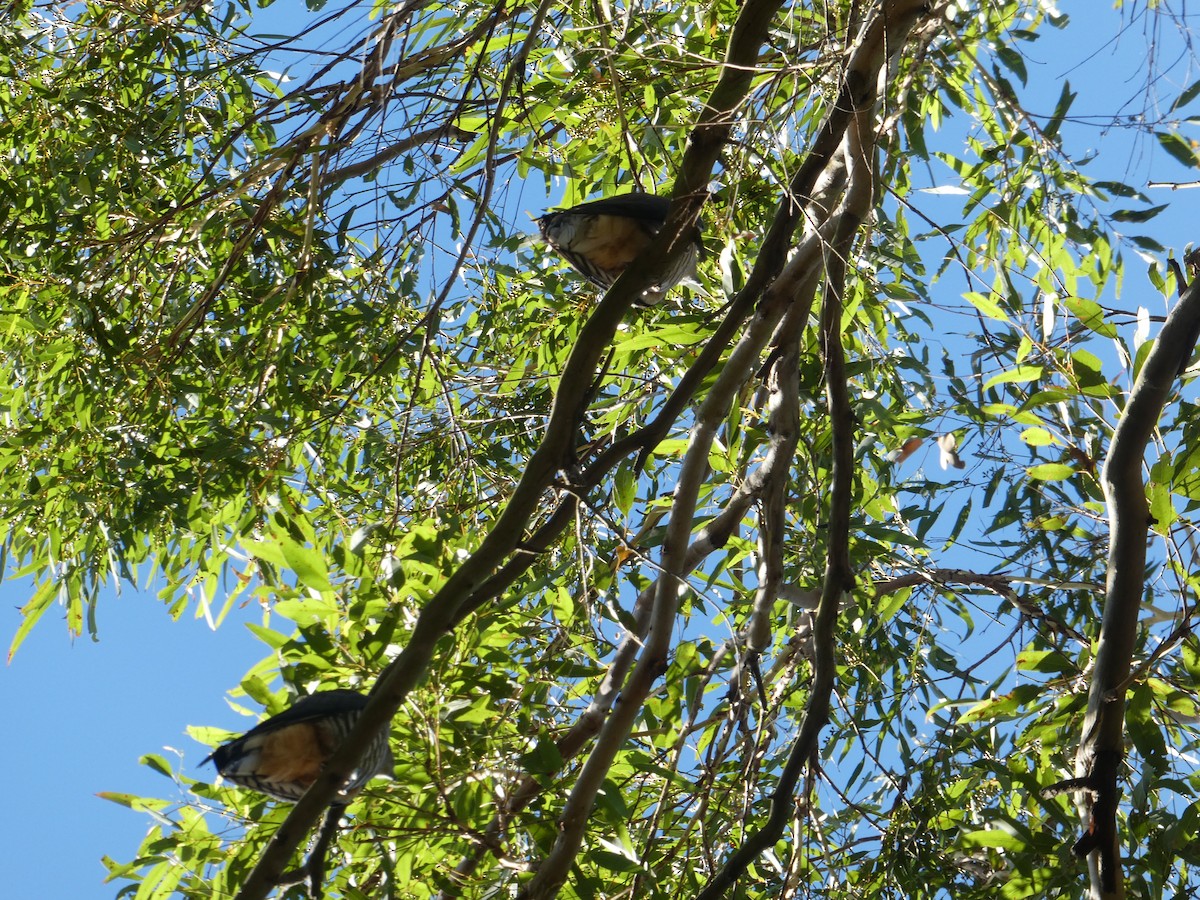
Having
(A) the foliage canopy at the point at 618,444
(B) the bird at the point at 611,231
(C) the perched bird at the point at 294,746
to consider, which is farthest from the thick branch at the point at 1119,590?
(C) the perched bird at the point at 294,746

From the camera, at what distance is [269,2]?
1671 millimetres

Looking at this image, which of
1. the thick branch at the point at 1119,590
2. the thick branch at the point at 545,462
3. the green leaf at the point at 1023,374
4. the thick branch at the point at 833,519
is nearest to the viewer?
the thick branch at the point at 545,462

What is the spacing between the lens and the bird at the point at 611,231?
1092mm

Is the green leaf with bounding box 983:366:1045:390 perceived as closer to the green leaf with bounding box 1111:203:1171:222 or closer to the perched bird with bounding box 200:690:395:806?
the green leaf with bounding box 1111:203:1171:222

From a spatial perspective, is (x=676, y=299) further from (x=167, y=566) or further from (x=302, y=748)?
(x=167, y=566)

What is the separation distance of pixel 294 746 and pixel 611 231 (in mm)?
545

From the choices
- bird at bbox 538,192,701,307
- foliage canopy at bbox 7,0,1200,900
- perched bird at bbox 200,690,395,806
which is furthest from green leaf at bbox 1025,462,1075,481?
perched bird at bbox 200,690,395,806

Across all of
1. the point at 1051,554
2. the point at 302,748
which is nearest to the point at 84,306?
the point at 302,748

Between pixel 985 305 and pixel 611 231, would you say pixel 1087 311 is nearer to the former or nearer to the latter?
pixel 985 305

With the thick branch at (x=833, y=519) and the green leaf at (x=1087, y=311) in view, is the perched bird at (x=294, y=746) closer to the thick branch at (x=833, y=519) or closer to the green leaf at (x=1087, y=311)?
the thick branch at (x=833, y=519)

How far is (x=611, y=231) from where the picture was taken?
1100 millimetres

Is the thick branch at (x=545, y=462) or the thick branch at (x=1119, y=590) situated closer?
the thick branch at (x=545, y=462)

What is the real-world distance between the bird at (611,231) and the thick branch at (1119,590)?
418 millimetres

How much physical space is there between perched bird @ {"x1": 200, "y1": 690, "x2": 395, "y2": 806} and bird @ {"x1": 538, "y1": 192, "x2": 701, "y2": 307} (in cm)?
45
